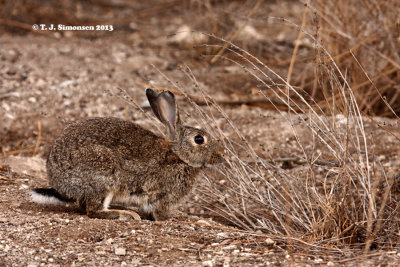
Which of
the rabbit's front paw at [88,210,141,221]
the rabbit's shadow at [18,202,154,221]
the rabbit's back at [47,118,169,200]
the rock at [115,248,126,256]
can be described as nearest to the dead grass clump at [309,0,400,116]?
the rabbit's back at [47,118,169,200]

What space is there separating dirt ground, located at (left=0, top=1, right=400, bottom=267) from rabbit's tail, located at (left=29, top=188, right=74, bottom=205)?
0.10 m

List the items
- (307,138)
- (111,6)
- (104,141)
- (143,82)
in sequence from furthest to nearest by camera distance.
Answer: (111,6) < (143,82) < (307,138) < (104,141)

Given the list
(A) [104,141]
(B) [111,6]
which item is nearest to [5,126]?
(A) [104,141]

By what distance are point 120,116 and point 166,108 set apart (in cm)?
196

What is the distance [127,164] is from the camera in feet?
14.3

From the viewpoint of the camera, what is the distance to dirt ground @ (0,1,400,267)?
142 inches

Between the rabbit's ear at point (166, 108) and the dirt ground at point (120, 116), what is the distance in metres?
0.18

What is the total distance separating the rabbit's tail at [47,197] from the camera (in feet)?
13.9

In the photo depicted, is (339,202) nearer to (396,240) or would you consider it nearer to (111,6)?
(396,240)

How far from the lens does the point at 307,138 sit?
597 cm

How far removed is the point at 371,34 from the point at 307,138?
1.22m

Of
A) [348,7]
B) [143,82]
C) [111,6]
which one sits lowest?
[143,82]
